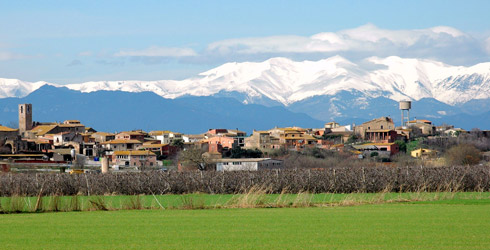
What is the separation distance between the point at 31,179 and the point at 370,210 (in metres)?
27.7

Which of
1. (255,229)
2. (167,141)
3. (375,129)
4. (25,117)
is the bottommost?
(255,229)

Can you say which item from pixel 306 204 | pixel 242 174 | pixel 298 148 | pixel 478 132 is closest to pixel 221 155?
pixel 298 148

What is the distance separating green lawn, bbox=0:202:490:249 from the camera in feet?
64.3

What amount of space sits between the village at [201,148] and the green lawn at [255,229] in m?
57.8

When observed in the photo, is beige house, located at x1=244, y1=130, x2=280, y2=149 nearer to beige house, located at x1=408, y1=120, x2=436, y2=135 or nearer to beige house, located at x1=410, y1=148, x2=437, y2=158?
beige house, located at x1=410, y1=148, x2=437, y2=158

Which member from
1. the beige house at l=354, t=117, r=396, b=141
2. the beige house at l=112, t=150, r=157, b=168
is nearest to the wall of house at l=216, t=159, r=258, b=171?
the beige house at l=112, t=150, r=157, b=168

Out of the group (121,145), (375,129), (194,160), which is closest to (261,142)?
(121,145)

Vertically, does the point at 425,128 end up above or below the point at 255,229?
→ above

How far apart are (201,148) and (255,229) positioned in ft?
292

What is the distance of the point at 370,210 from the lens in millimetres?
29750

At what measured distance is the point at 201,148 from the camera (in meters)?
112

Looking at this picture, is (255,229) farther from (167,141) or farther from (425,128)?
(167,141)

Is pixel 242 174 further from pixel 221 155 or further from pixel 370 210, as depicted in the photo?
pixel 221 155

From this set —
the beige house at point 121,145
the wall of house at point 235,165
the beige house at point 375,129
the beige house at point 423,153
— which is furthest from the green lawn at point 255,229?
the beige house at point 375,129
